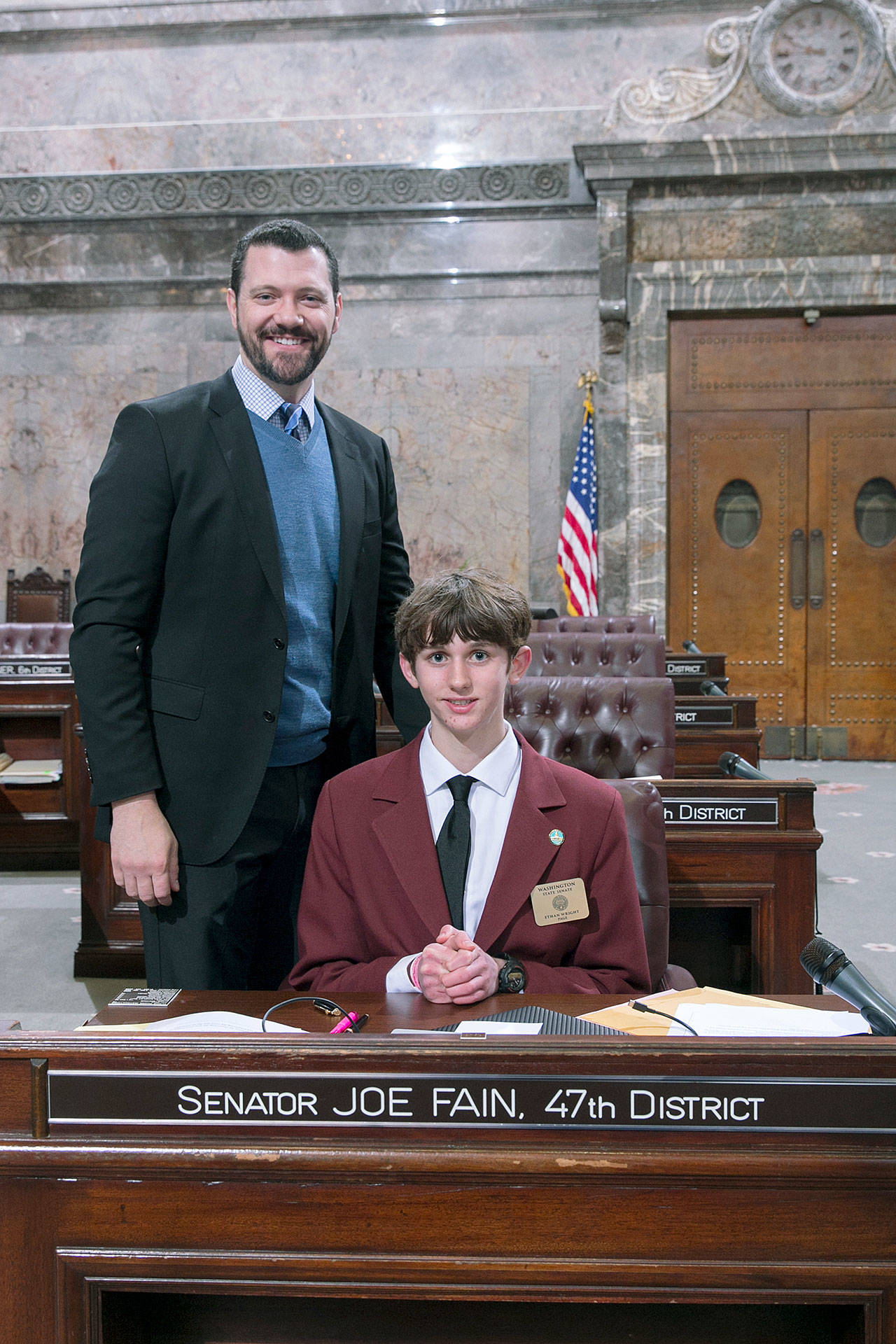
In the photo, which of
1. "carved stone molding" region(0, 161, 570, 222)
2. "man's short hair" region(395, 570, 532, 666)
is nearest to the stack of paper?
"man's short hair" region(395, 570, 532, 666)

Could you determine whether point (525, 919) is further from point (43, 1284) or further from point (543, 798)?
point (43, 1284)

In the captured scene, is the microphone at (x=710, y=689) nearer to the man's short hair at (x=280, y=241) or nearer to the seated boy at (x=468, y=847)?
the seated boy at (x=468, y=847)

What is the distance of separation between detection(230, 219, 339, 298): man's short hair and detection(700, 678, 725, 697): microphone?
379 cm

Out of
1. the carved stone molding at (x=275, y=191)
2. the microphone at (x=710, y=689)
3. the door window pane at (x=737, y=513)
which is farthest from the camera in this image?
the door window pane at (x=737, y=513)

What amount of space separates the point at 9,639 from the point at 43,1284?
7151 millimetres

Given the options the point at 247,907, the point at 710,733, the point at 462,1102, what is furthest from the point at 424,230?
the point at 462,1102

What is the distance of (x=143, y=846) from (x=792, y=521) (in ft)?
26.5

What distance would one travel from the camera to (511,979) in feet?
5.15

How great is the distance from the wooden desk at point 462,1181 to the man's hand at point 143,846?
0.79m

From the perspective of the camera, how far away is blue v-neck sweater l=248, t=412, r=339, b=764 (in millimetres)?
1931

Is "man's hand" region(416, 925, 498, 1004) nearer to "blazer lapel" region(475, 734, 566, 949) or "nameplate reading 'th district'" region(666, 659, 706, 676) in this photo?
"blazer lapel" region(475, 734, 566, 949)

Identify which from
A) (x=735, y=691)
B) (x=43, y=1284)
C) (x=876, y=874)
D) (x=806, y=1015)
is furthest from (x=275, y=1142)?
(x=735, y=691)

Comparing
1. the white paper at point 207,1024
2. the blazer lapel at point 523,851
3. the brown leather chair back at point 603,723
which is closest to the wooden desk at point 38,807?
the brown leather chair back at point 603,723

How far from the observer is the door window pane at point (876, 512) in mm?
8930
